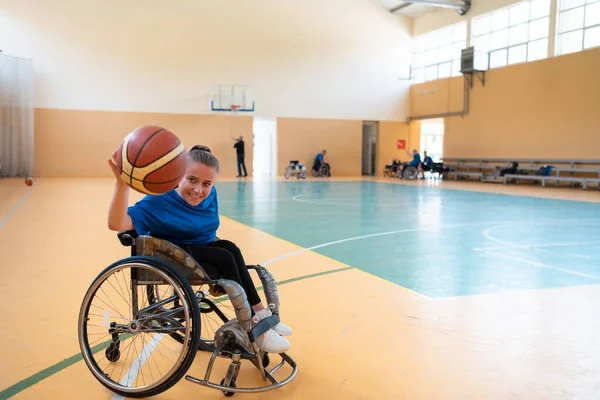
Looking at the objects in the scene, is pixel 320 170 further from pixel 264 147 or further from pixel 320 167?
pixel 264 147

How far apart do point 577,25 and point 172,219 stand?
1666 cm

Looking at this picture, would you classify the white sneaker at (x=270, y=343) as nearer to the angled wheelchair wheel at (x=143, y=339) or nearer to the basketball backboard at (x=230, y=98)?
the angled wheelchair wheel at (x=143, y=339)

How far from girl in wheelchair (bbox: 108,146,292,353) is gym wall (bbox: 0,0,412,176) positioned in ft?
57.5

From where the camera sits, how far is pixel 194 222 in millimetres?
2379

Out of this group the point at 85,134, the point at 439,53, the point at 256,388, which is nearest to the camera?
the point at 256,388

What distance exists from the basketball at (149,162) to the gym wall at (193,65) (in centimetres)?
1761

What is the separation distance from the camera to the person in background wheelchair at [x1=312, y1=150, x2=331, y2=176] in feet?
69.8

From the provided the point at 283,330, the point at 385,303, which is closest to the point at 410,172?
the point at 385,303

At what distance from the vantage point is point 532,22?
16.7 metres

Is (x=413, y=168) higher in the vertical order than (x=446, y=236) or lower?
higher

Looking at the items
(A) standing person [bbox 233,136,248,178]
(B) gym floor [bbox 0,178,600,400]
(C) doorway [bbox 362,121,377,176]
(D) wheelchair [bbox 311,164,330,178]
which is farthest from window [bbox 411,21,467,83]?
(B) gym floor [bbox 0,178,600,400]

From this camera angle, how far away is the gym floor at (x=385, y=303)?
A: 232cm

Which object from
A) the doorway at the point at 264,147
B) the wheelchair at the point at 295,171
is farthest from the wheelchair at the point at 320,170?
the doorway at the point at 264,147

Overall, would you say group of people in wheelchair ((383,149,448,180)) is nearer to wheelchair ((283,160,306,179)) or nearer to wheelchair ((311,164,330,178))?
wheelchair ((311,164,330,178))
